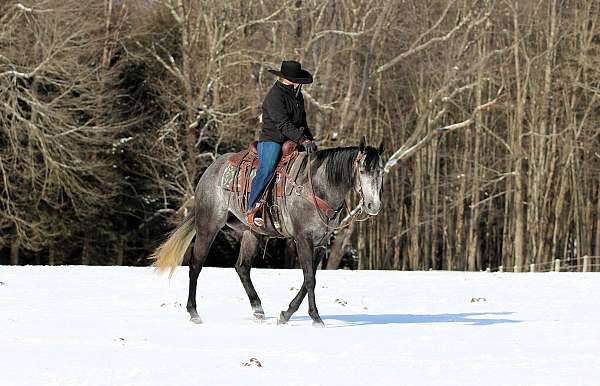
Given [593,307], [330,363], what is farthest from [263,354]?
[593,307]

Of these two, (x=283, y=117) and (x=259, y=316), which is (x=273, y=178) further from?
(x=259, y=316)

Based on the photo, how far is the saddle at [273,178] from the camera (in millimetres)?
12086

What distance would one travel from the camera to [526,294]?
17.2 m

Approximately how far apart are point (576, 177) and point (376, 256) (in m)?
9.86

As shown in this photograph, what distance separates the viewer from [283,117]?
12.1 meters

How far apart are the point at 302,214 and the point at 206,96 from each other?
25.5m

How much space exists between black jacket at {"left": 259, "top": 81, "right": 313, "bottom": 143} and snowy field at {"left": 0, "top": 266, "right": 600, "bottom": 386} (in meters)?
1.97

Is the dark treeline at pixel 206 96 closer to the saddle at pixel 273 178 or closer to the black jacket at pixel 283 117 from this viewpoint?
the saddle at pixel 273 178

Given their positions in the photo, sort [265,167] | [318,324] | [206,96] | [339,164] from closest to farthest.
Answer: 1. [318,324]
2. [339,164]
3. [265,167]
4. [206,96]

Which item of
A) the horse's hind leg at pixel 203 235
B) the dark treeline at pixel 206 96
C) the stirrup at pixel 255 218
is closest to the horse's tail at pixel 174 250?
the horse's hind leg at pixel 203 235

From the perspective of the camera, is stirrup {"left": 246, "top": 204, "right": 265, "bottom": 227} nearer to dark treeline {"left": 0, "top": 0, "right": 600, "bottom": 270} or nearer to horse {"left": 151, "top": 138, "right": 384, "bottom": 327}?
horse {"left": 151, "top": 138, "right": 384, "bottom": 327}

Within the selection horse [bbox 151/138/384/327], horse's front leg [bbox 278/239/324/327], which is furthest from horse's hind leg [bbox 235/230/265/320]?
horse's front leg [bbox 278/239/324/327]

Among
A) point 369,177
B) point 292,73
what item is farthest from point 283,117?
point 369,177

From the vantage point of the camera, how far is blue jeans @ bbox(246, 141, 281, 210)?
1216 centimetres
